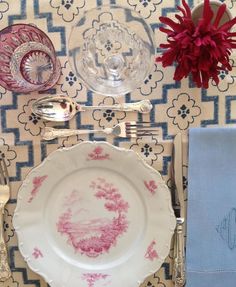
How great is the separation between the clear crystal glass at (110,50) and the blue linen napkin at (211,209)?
0.13 m

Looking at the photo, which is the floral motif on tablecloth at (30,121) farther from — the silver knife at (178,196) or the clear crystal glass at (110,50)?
the silver knife at (178,196)

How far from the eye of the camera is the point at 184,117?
675 mm

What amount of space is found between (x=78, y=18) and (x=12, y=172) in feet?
0.85

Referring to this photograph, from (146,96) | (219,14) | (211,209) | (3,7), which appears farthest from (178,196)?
(3,7)

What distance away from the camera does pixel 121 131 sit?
673mm

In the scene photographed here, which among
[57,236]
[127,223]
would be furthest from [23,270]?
[127,223]

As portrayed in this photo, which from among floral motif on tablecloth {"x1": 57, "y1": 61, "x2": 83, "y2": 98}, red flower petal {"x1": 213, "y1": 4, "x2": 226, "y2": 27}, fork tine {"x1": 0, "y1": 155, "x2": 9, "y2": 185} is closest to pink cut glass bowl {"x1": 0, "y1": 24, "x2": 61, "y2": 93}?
floral motif on tablecloth {"x1": 57, "y1": 61, "x2": 83, "y2": 98}

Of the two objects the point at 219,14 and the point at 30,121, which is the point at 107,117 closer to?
the point at 30,121

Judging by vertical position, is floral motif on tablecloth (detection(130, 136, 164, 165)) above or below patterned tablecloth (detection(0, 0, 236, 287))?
Answer: below

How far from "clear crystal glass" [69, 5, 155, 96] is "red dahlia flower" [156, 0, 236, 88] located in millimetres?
43

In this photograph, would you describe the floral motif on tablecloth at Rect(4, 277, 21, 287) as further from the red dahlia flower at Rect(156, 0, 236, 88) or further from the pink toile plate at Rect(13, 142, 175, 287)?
the red dahlia flower at Rect(156, 0, 236, 88)

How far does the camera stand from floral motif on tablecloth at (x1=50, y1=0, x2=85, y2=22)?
2.21ft

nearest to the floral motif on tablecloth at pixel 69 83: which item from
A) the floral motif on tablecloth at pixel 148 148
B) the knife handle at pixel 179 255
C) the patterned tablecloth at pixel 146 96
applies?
the patterned tablecloth at pixel 146 96

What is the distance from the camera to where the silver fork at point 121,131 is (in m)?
0.67
